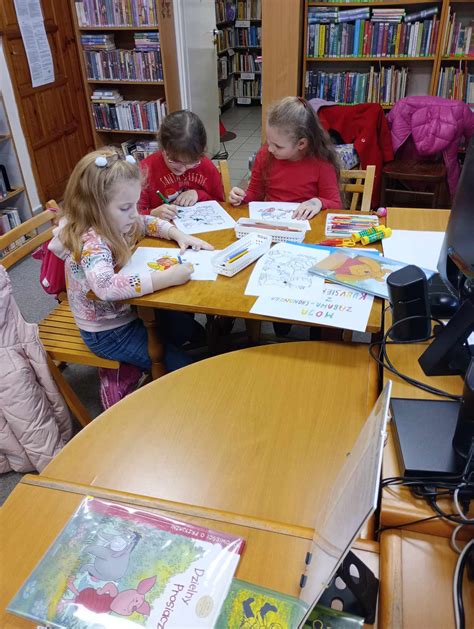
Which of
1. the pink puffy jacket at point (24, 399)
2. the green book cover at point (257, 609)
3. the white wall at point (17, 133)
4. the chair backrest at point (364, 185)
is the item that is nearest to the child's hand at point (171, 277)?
the pink puffy jacket at point (24, 399)

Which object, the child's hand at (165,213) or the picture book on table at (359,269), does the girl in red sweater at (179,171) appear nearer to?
the child's hand at (165,213)

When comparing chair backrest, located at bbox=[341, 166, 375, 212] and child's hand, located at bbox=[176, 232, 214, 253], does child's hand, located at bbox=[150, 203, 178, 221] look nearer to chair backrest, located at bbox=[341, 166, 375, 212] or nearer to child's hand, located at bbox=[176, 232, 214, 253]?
child's hand, located at bbox=[176, 232, 214, 253]

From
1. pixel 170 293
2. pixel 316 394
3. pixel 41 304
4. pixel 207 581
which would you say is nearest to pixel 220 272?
pixel 170 293

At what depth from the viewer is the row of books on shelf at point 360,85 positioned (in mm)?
3475

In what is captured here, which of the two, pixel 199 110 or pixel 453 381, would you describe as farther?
pixel 199 110

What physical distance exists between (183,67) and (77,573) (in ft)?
13.4

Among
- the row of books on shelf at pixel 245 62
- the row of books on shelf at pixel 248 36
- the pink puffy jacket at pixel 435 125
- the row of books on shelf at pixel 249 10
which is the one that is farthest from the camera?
the row of books on shelf at pixel 245 62

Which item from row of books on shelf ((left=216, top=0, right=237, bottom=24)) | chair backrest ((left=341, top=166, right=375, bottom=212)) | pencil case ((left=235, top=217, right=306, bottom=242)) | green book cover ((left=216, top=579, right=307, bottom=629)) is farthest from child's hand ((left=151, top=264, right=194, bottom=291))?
row of books on shelf ((left=216, top=0, right=237, bottom=24))

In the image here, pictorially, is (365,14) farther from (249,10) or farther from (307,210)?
(249,10)

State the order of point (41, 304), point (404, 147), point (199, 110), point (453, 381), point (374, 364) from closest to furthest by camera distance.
Result: 1. point (453, 381)
2. point (374, 364)
3. point (41, 304)
4. point (404, 147)
5. point (199, 110)

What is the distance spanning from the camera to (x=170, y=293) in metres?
1.33

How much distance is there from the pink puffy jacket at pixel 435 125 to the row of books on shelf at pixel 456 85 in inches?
12.8

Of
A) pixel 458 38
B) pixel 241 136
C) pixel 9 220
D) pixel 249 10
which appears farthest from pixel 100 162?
pixel 249 10

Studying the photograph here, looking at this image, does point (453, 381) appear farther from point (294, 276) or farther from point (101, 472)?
point (101, 472)
